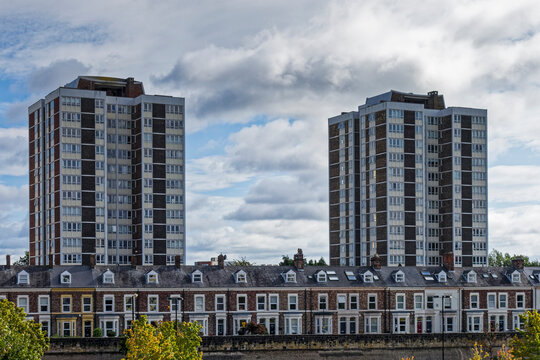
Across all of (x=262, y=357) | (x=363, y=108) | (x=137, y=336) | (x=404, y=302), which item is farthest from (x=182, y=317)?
(x=363, y=108)

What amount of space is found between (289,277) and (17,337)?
2156 inches

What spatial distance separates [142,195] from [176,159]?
9905 mm

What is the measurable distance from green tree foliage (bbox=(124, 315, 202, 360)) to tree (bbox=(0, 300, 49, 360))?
7.64m

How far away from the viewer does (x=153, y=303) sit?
112 m

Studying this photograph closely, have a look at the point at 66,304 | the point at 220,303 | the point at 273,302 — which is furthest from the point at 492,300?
the point at 66,304

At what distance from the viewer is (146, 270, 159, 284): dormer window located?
112688 millimetres

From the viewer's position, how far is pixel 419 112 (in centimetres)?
19262

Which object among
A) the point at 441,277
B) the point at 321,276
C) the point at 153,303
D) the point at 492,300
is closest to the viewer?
the point at 153,303

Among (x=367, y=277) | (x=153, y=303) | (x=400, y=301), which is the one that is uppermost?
(x=367, y=277)

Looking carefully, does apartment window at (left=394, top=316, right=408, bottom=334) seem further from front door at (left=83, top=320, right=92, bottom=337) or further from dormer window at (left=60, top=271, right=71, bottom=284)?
dormer window at (left=60, top=271, right=71, bottom=284)

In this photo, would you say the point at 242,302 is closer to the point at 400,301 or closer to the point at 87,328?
the point at 87,328

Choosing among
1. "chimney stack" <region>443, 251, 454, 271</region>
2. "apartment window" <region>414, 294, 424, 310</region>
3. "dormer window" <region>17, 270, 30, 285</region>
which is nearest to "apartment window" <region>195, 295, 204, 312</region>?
"dormer window" <region>17, 270, 30, 285</region>

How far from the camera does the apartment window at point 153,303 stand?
368 ft

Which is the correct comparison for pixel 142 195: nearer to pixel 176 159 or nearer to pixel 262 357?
pixel 176 159
